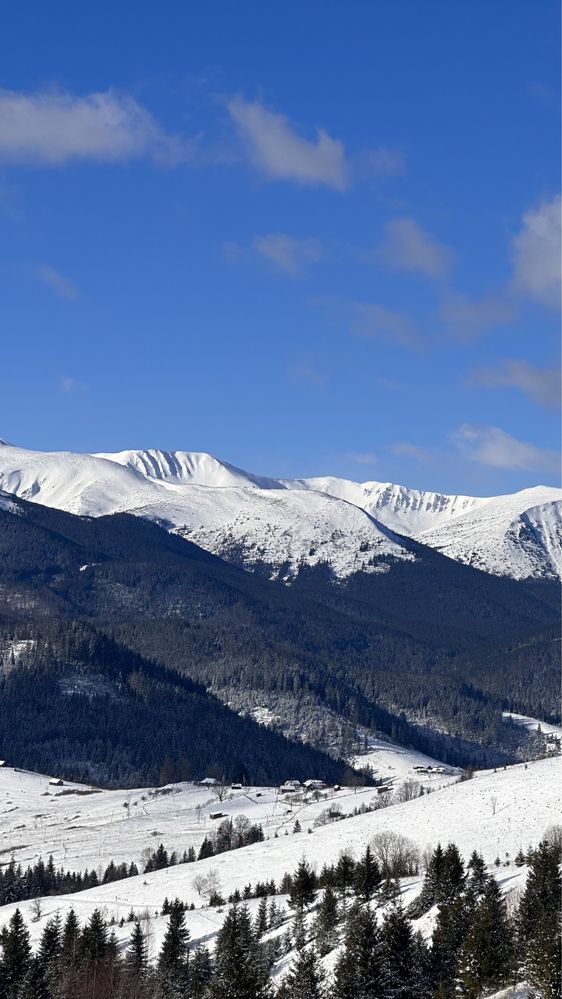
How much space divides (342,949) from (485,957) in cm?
1963

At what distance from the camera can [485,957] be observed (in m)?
73.0

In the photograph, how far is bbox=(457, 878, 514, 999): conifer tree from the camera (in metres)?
70.4

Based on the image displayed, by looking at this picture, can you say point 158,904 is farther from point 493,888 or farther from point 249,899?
point 493,888

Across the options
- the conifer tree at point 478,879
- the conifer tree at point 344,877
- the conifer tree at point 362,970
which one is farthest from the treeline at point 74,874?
the conifer tree at point 362,970

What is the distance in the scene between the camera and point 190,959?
3942 inches

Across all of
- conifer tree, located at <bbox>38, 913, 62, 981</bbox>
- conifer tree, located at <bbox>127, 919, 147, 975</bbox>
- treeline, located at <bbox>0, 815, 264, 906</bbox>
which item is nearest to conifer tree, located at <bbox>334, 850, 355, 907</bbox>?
conifer tree, located at <bbox>127, 919, 147, 975</bbox>

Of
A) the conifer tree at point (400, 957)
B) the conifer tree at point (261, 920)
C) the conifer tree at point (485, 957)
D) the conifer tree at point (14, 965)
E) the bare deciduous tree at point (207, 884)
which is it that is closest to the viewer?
the conifer tree at point (485, 957)

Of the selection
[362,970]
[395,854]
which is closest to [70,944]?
[362,970]

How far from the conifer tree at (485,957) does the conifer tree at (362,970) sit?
5249 mm

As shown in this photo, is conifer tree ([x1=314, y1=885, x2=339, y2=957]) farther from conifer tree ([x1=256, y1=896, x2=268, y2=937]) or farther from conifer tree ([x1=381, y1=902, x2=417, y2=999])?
conifer tree ([x1=381, y1=902, x2=417, y2=999])

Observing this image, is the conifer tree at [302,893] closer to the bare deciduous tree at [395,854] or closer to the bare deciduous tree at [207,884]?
the bare deciduous tree at [395,854]

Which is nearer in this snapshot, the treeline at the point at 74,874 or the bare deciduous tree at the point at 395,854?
the bare deciduous tree at the point at 395,854

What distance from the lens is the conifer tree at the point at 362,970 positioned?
239 feet

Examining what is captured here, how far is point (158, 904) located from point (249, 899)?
1432 centimetres
